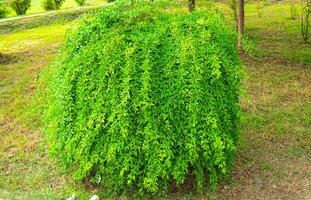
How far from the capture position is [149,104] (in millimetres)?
4098

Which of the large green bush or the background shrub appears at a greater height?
the background shrub

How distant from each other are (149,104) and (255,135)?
2145mm

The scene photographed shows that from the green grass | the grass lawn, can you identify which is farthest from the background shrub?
the grass lawn

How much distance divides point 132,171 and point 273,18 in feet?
32.8

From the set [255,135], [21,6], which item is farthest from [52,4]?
[255,135]

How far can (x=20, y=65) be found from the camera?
1036 centimetres

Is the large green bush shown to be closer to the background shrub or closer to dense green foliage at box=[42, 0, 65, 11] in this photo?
the background shrub

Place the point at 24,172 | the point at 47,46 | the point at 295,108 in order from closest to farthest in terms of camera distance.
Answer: the point at 24,172, the point at 295,108, the point at 47,46

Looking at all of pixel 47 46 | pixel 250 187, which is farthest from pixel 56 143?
pixel 47 46

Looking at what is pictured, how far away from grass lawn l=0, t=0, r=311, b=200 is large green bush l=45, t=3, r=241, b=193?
37cm

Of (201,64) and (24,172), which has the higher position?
(201,64)

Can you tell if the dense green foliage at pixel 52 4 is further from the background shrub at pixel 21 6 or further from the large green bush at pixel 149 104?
the large green bush at pixel 149 104

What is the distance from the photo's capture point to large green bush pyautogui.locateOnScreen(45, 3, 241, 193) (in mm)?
4141

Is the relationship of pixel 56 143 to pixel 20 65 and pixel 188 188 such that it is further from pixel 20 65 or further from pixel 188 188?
pixel 20 65
